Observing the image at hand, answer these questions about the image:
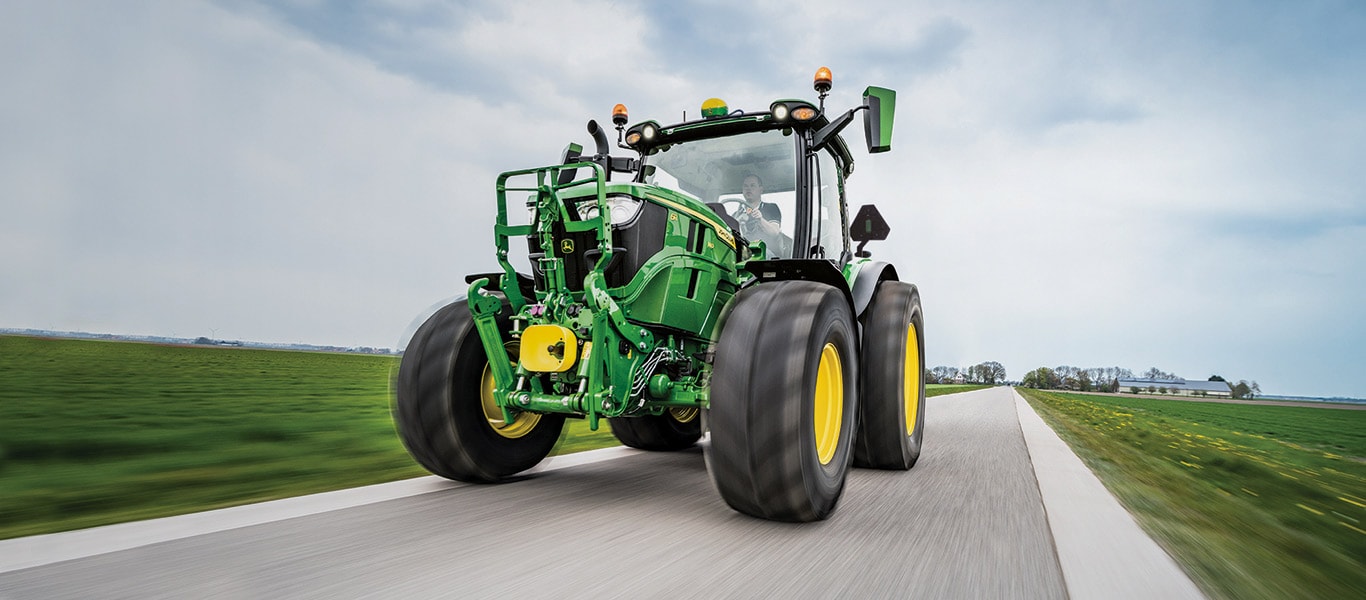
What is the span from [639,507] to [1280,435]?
18694 millimetres

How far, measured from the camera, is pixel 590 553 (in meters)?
2.56

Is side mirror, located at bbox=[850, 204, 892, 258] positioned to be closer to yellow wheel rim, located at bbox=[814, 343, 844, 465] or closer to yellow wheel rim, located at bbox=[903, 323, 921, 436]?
yellow wheel rim, located at bbox=[903, 323, 921, 436]

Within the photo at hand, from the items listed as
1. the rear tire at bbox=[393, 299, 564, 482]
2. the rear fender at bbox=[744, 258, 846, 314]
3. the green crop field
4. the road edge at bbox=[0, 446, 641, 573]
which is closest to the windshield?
the rear fender at bbox=[744, 258, 846, 314]

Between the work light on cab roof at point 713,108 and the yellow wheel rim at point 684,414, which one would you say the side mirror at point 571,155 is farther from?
the yellow wheel rim at point 684,414

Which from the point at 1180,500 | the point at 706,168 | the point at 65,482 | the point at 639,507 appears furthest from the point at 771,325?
the point at 65,482

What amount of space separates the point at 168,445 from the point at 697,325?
4.11 m

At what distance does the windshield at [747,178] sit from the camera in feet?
15.4

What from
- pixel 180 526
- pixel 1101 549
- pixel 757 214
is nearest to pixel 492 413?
pixel 180 526

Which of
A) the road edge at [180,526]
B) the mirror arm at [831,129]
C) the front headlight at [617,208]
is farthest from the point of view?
the mirror arm at [831,129]

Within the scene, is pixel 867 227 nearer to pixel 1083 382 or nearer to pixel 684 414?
pixel 684 414

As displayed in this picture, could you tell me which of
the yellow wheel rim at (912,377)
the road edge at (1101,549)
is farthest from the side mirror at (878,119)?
the road edge at (1101,549)

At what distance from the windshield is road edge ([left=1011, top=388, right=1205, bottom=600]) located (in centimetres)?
222

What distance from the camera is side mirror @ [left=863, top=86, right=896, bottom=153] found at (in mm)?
4172

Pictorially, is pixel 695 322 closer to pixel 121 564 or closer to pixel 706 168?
pixel 706 168
